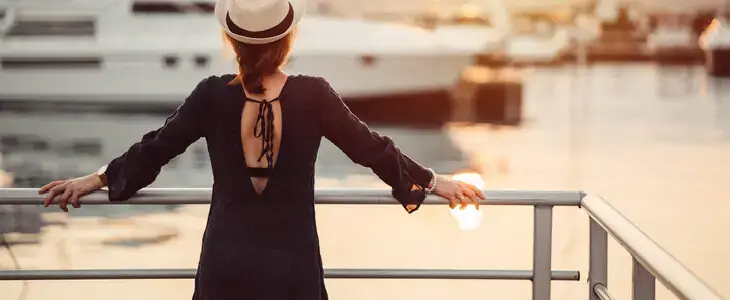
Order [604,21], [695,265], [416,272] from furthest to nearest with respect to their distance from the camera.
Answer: [604,21] → [695,265] → [416,272]

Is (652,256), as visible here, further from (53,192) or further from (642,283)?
(53,192)

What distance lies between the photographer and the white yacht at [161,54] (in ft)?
61.5

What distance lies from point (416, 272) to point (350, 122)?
623mm

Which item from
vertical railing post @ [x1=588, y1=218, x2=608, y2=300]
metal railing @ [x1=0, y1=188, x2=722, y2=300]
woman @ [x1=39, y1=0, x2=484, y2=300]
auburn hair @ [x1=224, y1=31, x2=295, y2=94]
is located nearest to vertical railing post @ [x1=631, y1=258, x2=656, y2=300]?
metal railing @ [x1=0, y1=188, x2=722, y2=300]

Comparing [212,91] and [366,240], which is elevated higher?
[212,91]

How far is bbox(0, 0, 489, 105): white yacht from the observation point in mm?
18750

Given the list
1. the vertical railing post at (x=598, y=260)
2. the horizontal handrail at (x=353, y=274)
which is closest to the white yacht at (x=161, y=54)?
the horizontal handrail at (x=353, y=274)

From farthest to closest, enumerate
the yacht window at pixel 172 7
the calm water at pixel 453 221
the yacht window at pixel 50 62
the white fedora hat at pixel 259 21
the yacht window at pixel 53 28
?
the yacht window at pixel 172 7, the yacht window at pixel 53 28, the yacht window at pixel 50 62, the calm water at pixel 453 221, the white fedora hat at pixel 259 21

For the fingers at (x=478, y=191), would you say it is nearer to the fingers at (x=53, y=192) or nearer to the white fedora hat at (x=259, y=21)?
the white fedora hat at (x=259, y=21)

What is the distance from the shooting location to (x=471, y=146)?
45.5ft

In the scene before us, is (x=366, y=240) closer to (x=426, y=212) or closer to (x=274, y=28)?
(x=426, y=212)

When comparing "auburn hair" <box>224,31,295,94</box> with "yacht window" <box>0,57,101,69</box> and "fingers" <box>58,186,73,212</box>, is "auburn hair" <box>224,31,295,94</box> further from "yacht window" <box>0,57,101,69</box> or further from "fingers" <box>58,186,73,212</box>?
"yacht window" <box>0,57,101,69</box>

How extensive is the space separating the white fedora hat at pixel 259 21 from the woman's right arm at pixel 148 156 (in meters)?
0.14

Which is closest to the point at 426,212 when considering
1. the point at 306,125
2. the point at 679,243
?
the point at 679,243
